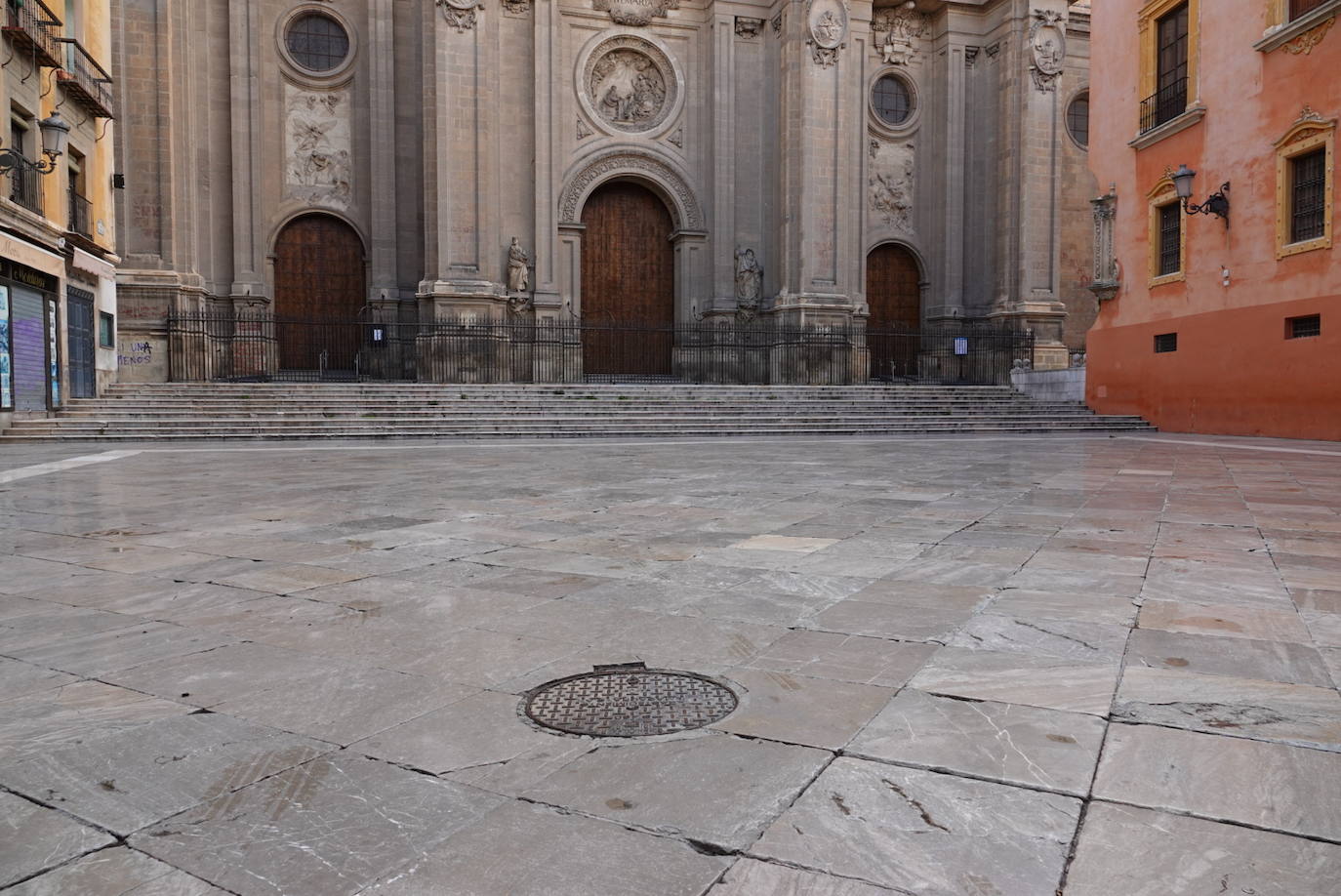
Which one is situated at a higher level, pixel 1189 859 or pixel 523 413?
pixel 523 413

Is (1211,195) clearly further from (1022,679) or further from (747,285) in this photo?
(1022,679)

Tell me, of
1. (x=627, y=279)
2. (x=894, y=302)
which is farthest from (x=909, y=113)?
(x=627, y=279)

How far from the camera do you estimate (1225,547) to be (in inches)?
209

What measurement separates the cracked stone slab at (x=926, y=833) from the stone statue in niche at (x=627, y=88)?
84.6 ft

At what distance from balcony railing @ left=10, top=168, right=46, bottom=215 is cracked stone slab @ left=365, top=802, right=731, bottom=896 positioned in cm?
1687

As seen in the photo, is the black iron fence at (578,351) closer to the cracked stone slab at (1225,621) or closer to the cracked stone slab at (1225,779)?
the cracked stone slab at (1225,621)

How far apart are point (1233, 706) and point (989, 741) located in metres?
0.86

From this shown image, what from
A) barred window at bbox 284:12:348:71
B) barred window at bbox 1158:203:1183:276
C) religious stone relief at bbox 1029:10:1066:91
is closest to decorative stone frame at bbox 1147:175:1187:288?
barred window at bbox 1158:203:1183:276

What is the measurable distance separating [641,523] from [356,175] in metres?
21.1

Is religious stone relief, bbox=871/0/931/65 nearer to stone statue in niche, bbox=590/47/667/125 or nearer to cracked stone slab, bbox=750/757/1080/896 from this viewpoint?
stone statue in niche, bbox=590/47/667/125

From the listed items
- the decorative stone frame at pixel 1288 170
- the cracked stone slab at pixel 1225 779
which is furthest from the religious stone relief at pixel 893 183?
the cracked stone slab at pixel 1225 779

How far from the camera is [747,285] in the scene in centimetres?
2603

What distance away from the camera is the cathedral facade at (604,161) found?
74.4ft

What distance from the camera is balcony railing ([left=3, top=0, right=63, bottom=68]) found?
14.6 metres
